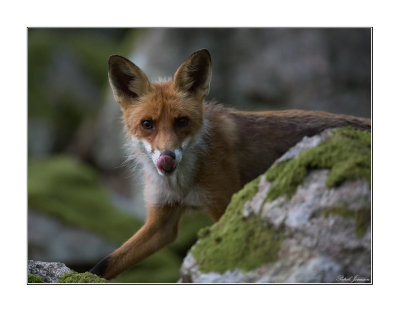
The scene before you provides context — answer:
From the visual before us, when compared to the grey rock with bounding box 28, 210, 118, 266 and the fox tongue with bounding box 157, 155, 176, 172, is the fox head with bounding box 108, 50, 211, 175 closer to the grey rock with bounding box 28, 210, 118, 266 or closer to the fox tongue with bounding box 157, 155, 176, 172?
the fox tongue with bounding box 157, 155, 176, 172

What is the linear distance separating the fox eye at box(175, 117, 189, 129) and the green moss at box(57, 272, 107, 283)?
1.41 m

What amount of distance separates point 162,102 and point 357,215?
1974 mm

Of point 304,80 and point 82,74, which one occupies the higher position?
point 82,74

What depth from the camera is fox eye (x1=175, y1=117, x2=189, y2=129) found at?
448 centimetres

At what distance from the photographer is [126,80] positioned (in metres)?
4.65

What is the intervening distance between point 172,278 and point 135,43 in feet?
17.0


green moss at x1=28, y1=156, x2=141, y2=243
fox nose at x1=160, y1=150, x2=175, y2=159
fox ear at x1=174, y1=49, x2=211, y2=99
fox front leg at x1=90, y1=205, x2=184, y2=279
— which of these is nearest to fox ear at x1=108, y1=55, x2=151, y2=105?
fox ear at x1=174, y1=49, x2=211, y2=99

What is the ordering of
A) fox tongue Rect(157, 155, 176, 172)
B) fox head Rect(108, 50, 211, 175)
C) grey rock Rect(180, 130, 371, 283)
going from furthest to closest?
fox head Rect(108, 50, 211, 175)
fox tongue Rect(157, 155, 176, 172)
grey rock Rect(180, 130, 371, 283)

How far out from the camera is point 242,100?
9.48 metres

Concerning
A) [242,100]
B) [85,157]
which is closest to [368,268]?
[242,100]

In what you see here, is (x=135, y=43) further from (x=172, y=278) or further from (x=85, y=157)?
(x=172, y=278)

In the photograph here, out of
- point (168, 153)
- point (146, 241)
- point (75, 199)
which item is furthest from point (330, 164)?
point (75, 199)

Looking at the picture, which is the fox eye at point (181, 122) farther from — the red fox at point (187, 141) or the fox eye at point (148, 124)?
the fox eye at point (148, 124)

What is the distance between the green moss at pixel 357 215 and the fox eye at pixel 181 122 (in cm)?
162
